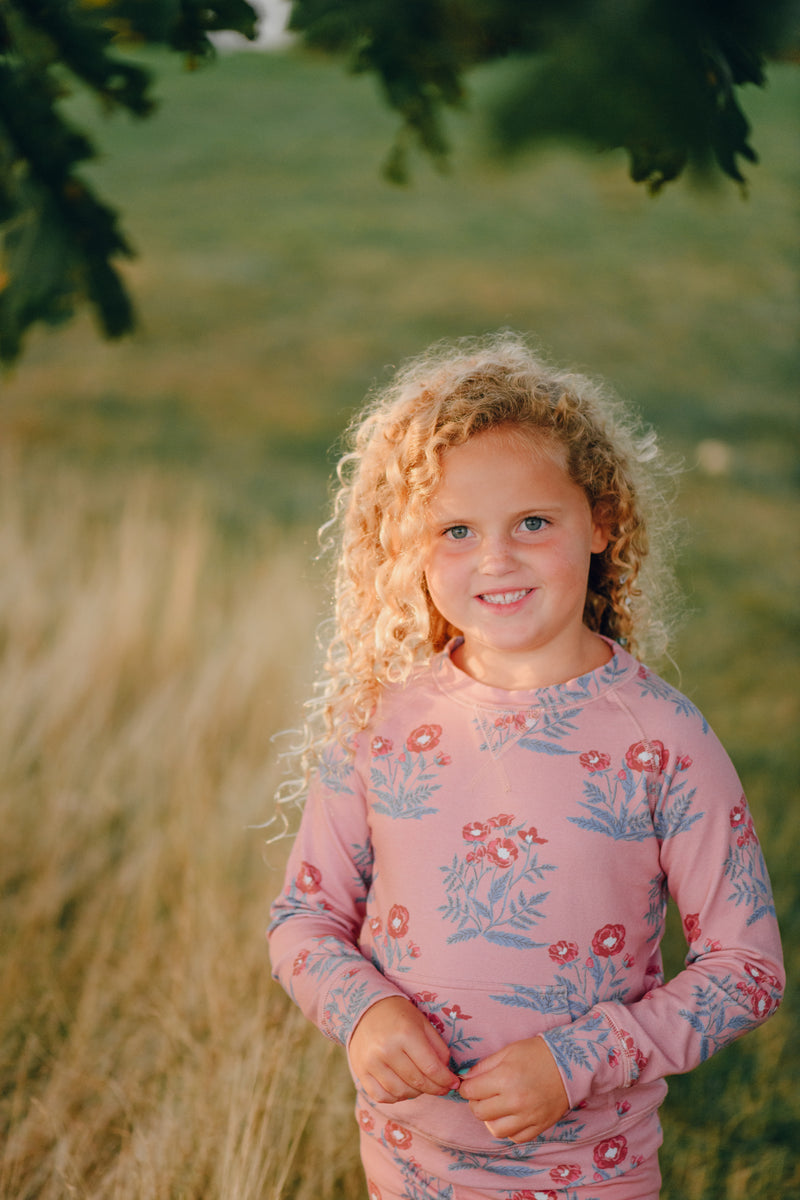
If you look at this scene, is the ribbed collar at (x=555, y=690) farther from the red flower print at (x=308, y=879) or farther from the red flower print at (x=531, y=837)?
the red flower print at (x=308, y=879)

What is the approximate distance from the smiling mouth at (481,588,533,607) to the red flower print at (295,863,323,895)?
0.47m

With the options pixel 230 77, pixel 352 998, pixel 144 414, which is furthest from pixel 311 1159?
pixel 230 77

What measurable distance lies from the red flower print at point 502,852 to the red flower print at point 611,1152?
374 millimetres

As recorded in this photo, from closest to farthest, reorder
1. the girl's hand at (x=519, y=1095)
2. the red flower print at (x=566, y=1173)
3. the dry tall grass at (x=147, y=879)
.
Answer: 1. the girl's hand at (x=519, y=1095)
2. the red flower print at (x=566, y=1173)
3. the dry tall grass at (x=147, y=879)

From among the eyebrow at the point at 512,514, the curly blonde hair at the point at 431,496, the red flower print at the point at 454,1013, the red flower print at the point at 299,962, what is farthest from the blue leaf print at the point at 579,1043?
the eyebrow at the point at 512,514

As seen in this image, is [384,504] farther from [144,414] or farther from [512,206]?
[512,206]

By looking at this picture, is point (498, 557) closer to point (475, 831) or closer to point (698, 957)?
point (475, 831)

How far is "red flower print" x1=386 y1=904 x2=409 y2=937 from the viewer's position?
4.57ft

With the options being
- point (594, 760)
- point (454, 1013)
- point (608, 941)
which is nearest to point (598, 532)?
point (594, 760)

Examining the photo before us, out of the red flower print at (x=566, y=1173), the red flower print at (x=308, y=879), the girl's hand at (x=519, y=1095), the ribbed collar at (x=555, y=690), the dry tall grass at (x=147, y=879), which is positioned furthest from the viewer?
the dry tall grass at (x=147, y=879)

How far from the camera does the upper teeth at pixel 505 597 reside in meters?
1.41

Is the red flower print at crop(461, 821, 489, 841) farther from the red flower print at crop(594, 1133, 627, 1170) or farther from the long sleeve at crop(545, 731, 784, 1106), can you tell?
the red flower print at crop(594, 1133, 627, 1170)

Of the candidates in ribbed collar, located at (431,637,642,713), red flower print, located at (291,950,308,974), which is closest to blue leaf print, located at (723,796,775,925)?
ribbed collar, located at (431,637,642,713)

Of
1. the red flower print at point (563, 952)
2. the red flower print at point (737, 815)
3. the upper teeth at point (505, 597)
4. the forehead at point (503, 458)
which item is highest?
the forehead at point (503, 458)
